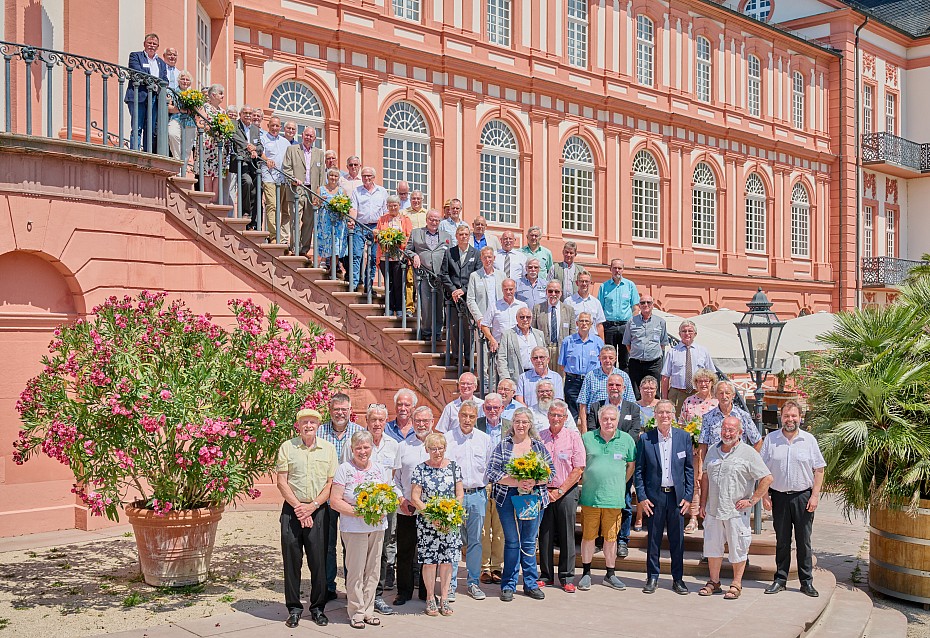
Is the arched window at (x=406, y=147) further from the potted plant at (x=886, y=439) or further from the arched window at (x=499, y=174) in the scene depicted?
the potted plant at (x=886, y=439)

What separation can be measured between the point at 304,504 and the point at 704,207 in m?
23.9

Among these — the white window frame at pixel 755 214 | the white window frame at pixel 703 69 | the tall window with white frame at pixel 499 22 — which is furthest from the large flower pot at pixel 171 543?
the white window frame at pixel 755 214

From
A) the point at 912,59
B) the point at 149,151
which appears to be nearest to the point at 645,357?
the point at 149,151

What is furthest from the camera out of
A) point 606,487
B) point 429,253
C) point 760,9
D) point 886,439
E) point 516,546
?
point 760,9

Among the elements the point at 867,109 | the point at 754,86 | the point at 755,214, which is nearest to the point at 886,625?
the point at 755,214

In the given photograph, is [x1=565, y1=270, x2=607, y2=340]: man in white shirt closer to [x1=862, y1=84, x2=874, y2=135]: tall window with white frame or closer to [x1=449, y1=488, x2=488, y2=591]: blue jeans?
Result: [x1=449, y1=488, x2=488, y2=591]: blue jeans

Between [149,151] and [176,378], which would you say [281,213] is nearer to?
[149,151]

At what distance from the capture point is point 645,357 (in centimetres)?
1168

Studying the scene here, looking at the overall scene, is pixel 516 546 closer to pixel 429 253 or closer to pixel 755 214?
pixel 429 253

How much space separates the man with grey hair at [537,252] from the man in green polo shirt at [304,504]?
508 cm

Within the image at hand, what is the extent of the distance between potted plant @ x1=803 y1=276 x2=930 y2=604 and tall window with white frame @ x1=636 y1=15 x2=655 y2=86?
58.9 feet

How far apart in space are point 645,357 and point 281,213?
4.87 metres

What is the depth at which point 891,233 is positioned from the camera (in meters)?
37.8

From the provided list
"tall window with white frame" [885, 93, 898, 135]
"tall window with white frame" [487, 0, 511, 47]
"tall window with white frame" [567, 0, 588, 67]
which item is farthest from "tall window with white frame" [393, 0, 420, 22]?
"tall window with white frame" [885, 93, 898, 135]
